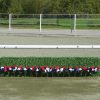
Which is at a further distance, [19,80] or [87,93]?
[19,80]

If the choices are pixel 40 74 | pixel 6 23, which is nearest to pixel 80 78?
pixel 40 74

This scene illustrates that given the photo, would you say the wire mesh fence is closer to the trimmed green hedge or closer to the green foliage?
the green foliage

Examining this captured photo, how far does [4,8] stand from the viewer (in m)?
45.3

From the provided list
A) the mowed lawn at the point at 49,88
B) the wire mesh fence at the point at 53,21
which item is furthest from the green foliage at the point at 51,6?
the mowed lawn at the point at 49,88

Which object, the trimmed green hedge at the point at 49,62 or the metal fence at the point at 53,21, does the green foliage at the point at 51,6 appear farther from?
the trimmed green hedge at the point at 49,62

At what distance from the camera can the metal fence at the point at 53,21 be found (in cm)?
3228

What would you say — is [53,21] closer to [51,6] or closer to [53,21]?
[53,21]

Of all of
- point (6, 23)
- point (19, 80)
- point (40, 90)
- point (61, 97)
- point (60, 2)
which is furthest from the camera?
point (60, 2)

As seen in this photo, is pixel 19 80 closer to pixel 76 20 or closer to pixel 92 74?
pixel 92 74

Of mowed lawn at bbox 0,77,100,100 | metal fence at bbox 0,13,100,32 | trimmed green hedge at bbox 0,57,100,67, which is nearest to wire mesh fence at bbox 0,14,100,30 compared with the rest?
metal fence at bbox 0,13,100,32

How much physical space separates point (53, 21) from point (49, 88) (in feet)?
84.2

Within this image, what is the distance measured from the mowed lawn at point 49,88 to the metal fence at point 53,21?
75.1 ft

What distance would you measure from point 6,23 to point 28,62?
997 inches

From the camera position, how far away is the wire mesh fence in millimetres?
32281
